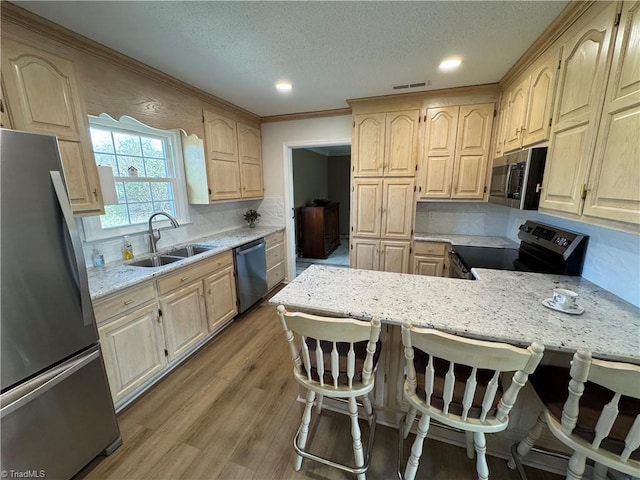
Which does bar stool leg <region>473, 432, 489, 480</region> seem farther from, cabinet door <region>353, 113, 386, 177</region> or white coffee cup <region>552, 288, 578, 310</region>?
cabinet door <region>353, 113, 386, 177</region>

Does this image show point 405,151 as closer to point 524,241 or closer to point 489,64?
point 489,64

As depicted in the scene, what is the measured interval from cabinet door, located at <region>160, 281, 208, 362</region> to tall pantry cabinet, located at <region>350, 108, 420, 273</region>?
1960 mm

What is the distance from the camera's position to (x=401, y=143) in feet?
9.97

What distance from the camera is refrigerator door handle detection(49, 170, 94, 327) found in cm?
123

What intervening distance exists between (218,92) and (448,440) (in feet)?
11.7

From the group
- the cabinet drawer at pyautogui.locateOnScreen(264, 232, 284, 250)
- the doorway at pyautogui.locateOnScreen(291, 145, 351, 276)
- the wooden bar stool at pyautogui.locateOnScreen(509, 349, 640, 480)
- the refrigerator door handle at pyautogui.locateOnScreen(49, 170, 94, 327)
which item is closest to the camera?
the wooden bar stool at pyautogui.locateOnScreen(509, 349, 640, 480)

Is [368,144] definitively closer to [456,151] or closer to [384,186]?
[384,186]

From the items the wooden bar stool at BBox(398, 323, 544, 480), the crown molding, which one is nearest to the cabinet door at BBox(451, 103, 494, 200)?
the wooden bar stool at BBox(398, 323, 544, 480)

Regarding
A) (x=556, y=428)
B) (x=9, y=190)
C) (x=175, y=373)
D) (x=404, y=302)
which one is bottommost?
(x=175, y=373)

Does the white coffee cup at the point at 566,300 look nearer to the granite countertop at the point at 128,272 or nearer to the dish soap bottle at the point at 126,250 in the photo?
the granite countertop at the point at 128,272

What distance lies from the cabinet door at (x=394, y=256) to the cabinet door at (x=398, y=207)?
101mm

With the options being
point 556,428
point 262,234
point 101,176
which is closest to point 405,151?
point 262,234

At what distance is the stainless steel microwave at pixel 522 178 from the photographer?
1.80 meters

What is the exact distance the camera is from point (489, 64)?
2.20m
